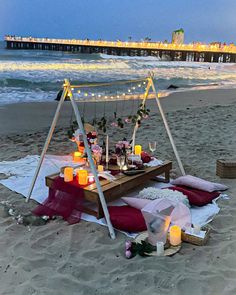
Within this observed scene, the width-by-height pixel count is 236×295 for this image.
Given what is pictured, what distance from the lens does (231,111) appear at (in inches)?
430

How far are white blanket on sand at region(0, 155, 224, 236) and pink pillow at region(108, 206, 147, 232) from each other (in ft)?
0.48

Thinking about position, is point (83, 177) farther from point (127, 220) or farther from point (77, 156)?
point (77, 156)

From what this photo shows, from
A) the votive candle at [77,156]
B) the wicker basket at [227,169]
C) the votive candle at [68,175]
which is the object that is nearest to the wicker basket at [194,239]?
the votive candle at [68,175]

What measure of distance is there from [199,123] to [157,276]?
21.4 ft

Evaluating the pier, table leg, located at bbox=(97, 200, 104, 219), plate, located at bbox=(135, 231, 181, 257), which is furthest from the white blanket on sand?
the pier

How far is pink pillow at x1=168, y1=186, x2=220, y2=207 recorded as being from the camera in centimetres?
424

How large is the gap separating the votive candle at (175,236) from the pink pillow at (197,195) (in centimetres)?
98

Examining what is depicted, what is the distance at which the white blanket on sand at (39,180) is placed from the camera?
3.97 meters

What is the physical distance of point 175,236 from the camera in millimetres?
3303

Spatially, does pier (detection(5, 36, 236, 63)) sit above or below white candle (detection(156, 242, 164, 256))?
above

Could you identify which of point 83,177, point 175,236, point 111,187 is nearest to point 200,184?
point 111,187

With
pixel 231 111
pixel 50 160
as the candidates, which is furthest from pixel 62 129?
pixel 231 111

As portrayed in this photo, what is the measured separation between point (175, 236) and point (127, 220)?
0.58 metres

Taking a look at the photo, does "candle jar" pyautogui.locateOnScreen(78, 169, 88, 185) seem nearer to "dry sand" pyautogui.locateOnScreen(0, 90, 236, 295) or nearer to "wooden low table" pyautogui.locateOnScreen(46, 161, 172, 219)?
"wooden low table" pyautogui.locateOnScreen(46, 161, 172, 219)
